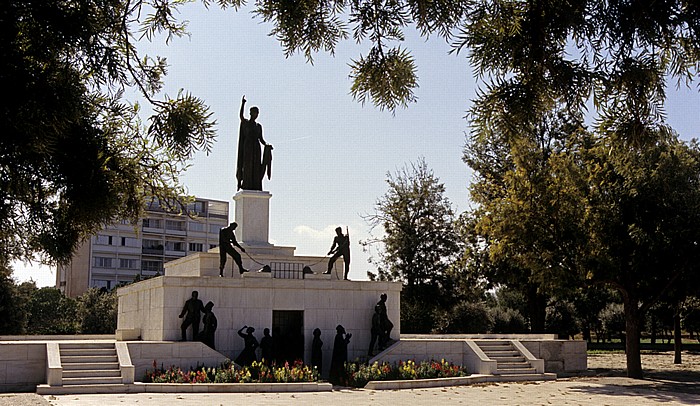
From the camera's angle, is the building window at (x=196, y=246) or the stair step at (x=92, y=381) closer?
the stair step at (x=92, y=381)

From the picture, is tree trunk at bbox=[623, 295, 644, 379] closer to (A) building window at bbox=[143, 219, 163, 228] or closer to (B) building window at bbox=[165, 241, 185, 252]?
(A) building window at bbox=[143, 219, 163, 228]

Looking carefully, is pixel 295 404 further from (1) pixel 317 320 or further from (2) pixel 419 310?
(2) pixel 419 310

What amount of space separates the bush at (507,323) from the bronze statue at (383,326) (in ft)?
72.8

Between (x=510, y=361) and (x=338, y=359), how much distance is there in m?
6.04

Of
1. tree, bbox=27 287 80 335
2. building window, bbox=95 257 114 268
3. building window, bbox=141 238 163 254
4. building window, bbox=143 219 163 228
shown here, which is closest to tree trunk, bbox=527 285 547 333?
tree, bbox=27 287 80 335

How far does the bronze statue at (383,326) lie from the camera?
2423cm

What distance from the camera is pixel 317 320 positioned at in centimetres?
2420

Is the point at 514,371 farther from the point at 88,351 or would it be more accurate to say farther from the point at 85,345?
the point at 85,345

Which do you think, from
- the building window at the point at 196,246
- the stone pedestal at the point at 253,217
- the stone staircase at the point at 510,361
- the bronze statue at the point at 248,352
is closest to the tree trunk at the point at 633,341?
the stone staircase at the point at 510,361

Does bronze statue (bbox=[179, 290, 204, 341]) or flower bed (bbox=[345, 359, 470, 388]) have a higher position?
bronze statue (bbox=[179, 290, 204, 341])

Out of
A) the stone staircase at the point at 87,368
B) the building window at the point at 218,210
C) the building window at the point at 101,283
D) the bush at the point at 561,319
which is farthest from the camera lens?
the building window at the point at 218,210

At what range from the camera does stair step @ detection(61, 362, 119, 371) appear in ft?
64.1

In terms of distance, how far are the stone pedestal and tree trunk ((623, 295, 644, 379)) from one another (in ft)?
41.5

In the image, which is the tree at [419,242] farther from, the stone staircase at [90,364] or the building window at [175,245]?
the building window at [175,245]
